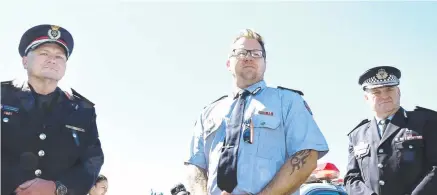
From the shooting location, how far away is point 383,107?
5.05 m

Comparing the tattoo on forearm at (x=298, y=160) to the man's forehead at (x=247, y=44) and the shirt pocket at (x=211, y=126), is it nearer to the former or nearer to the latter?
the shirt pocket at (x=211, y=126)

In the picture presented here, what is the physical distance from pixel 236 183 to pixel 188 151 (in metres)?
0.83

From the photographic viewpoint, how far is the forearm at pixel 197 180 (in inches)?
164

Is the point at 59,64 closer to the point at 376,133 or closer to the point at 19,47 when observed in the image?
the point at 19,47

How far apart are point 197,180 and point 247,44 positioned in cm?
140

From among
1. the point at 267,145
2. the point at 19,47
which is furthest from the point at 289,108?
the point at 19,47

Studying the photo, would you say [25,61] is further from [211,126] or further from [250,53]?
[250,53]

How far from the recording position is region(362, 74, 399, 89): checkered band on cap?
5.07 meters

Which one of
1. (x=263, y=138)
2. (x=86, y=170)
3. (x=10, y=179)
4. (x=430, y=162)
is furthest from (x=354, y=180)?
(x=10, y=179)

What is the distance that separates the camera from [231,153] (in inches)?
152

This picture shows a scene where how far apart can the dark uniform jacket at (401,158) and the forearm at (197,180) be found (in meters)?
1.88

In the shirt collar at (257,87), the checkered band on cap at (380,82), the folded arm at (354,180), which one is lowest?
the folded arm at (354,180)

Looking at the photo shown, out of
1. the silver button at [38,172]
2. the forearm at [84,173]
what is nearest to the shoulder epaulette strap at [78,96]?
the forearm at [84,173]

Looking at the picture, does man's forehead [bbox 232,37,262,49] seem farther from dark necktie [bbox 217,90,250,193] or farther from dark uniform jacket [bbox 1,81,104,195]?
dark uniform jacket [bbox 1,81,104,195]
